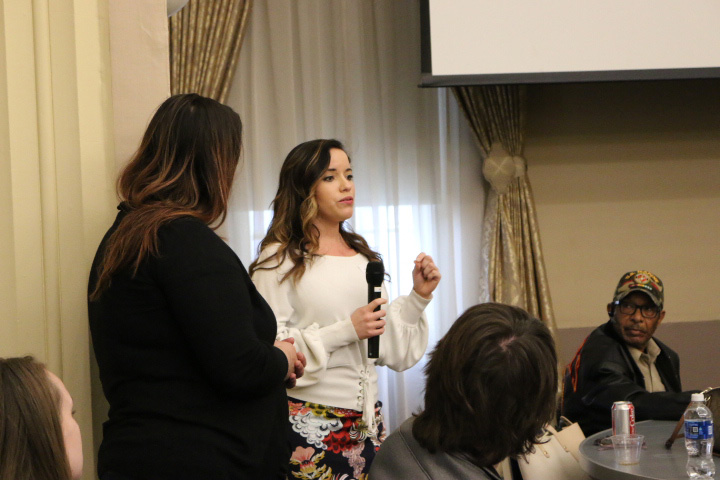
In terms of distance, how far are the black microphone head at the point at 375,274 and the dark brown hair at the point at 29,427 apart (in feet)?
3.89

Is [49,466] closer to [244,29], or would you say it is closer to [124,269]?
[124,269]

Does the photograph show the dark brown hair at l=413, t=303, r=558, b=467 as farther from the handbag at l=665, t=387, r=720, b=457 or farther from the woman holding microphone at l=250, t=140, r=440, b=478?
the handbag at l=665, t=387, r=720, b=457

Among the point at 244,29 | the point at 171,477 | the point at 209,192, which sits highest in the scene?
the point at 244,29

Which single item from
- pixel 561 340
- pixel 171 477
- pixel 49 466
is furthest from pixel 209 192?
pixel 561 340

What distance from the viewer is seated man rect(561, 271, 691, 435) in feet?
9.15

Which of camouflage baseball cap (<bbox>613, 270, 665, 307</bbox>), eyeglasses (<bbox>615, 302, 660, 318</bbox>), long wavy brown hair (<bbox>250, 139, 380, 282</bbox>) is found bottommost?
eyeglasses (<bbox>615, 302, 660, 318</bbox>)

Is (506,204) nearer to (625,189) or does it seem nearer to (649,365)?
(625,189)

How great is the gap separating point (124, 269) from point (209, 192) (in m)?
0.22

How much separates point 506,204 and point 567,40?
95 cm

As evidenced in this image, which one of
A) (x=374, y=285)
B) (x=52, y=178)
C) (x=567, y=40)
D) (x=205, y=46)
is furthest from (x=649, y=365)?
(x=205, y=46)

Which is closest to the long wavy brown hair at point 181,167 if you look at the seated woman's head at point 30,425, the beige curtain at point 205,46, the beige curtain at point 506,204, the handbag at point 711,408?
the seated woman's head at point 30,425

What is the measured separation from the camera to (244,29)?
441 centimetres

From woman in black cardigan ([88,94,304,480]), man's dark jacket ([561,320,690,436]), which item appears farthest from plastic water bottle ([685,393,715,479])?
woman in black cardigan ([88,94,304,480])

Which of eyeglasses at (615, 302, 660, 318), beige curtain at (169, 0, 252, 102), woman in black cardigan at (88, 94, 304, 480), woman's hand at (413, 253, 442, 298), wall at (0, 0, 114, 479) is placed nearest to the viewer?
woman in black cardigan at (88, 94, 304, 480)
